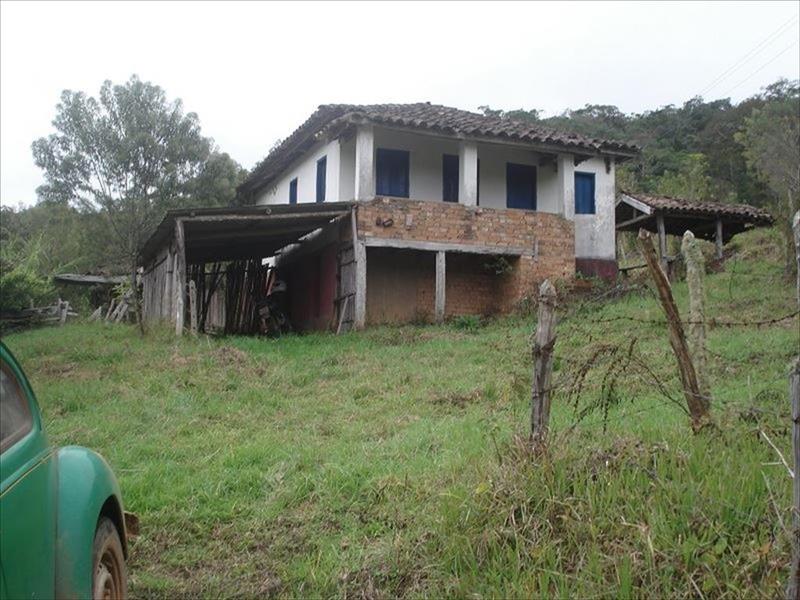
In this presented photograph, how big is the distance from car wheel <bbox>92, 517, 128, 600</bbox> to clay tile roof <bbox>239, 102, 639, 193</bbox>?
13.2 meters

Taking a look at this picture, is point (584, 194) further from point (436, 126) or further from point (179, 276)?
point (179, 276)

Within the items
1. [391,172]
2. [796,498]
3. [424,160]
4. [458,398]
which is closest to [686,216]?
[424,160]

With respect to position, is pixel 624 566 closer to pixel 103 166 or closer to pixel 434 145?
pixel 434 145

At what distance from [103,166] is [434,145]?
13.4 meters

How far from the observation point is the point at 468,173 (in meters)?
17.1

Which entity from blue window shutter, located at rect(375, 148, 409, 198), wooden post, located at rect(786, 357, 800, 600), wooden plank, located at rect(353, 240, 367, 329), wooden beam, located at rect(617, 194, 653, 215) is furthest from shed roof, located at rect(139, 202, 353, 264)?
wooden post, located at rect(786, 357, 800, 600)

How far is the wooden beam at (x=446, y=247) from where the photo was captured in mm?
16094

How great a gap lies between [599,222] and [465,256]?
3939 mm

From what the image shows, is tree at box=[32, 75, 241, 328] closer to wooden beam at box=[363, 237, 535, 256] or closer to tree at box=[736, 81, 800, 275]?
wooden beam at box=[363, 237, 535, 256]

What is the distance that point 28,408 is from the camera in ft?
9.66

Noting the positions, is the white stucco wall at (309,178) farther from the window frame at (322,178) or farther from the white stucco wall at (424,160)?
the white stucco wall at (424,160)

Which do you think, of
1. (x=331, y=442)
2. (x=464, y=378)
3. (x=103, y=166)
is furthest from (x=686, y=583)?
(x=103, y=166)

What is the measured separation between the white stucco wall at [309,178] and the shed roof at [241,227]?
4.11 ft

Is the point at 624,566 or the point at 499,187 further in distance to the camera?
the point at 499,187
